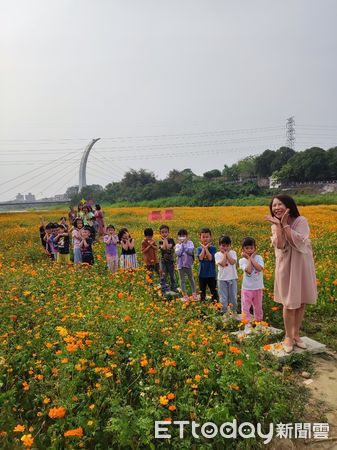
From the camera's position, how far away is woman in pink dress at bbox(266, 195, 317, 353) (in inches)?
168

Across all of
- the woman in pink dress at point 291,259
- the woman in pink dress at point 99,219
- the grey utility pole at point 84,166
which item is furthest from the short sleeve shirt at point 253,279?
the grey utility pole at point 84,166

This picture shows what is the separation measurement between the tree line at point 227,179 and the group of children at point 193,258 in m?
31.0

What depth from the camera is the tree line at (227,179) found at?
43.3m

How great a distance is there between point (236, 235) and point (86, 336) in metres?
10.7

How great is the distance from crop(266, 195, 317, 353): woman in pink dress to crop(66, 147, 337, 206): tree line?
113 ft

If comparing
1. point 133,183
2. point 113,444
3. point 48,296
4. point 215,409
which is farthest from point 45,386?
point 133,183

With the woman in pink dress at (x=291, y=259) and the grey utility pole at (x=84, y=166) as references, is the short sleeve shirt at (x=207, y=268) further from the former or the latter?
the grey utility pole at (x=84, y=166)

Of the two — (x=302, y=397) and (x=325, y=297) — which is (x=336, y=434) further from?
(x=325, y=297)

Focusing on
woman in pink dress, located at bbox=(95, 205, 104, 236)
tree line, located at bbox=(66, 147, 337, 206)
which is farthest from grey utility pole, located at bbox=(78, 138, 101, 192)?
woman in pink dress, located at bbox=(95, 205, 104, 236)

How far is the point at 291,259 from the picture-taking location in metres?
4.38

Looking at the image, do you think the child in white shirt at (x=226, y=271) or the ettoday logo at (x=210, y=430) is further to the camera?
the child in white shirt at (x=226, y=271)

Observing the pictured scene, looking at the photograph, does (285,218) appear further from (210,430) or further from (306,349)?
(210,430)

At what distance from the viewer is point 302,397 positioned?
360cm

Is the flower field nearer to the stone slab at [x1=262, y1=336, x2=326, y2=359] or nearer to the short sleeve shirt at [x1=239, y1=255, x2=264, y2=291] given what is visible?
the stone slab at [x1=262, y1=336, x2=326, y2=359]
